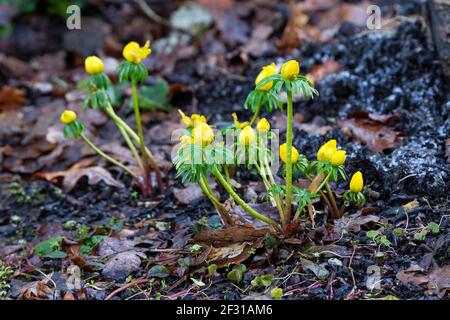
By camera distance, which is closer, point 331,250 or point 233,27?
point 331,250

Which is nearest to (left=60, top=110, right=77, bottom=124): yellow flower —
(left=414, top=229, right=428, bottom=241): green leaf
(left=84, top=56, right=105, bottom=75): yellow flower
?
(left=84, top=56, right=105, bottom=75): yellow flower

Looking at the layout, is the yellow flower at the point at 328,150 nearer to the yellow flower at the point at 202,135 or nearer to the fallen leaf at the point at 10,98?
the yellow flower at the point at 202,135

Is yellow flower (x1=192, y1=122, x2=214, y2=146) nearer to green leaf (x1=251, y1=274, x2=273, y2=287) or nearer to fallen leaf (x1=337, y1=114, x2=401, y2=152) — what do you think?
→ green leaf (x1=251, y1=274, x2=273, y2=287)

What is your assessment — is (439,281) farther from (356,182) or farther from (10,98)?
(10,98)

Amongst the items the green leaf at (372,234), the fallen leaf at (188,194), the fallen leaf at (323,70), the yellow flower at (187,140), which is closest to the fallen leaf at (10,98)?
the fallen leaf at (188,194)

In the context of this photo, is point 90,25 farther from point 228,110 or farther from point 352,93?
point 352,93

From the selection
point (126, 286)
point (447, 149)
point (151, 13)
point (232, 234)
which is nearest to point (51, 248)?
point (126, 286)

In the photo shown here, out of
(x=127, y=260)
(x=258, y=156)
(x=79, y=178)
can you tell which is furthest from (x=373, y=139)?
(x=79, y=178)
